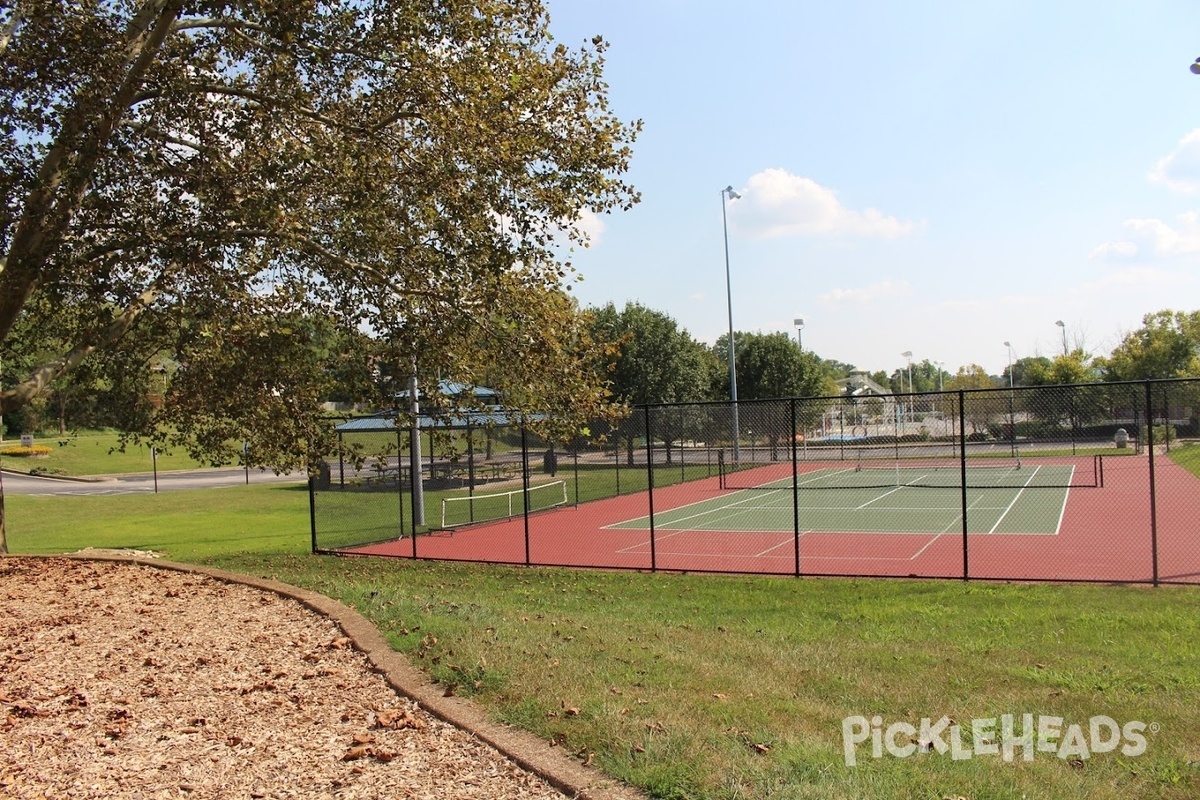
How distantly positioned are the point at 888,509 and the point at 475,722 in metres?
21.5

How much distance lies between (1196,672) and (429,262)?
8746 millimetres

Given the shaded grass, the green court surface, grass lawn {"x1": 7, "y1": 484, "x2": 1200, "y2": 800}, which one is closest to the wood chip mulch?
grass lawn {"x1": 7, "y1": 484, "x2": 1200, "y2": 800}

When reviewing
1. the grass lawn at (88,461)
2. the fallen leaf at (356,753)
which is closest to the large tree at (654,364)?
the grass lawn at (88,461)

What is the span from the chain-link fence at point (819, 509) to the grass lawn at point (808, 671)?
205cm

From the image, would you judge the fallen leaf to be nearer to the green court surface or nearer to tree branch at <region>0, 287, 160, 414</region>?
tree branch at <region>0, 287, 160, 414</region>

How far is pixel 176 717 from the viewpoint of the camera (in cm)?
533

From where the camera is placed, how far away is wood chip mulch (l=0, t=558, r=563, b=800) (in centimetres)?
435

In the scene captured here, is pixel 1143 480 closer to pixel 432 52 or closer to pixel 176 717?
pixel 432 52

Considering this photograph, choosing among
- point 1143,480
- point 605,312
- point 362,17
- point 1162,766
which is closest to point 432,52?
point 362,17

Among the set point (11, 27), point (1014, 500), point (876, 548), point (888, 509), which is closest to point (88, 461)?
point (888, 509)

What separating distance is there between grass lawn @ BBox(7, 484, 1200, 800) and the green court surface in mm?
6633

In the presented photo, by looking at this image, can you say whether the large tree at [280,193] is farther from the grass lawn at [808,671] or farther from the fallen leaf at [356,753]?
the fallen leaf at [356,753]

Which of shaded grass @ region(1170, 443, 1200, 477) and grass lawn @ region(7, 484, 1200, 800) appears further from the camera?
shaded grass @ region(1170, 443, 1200, 477)

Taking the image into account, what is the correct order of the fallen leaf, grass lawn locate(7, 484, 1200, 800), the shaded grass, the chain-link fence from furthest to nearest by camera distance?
the shaded grass, the chain-link fence, the fallen leaf, grass lawn locate(7, 484, 1200, 800)
